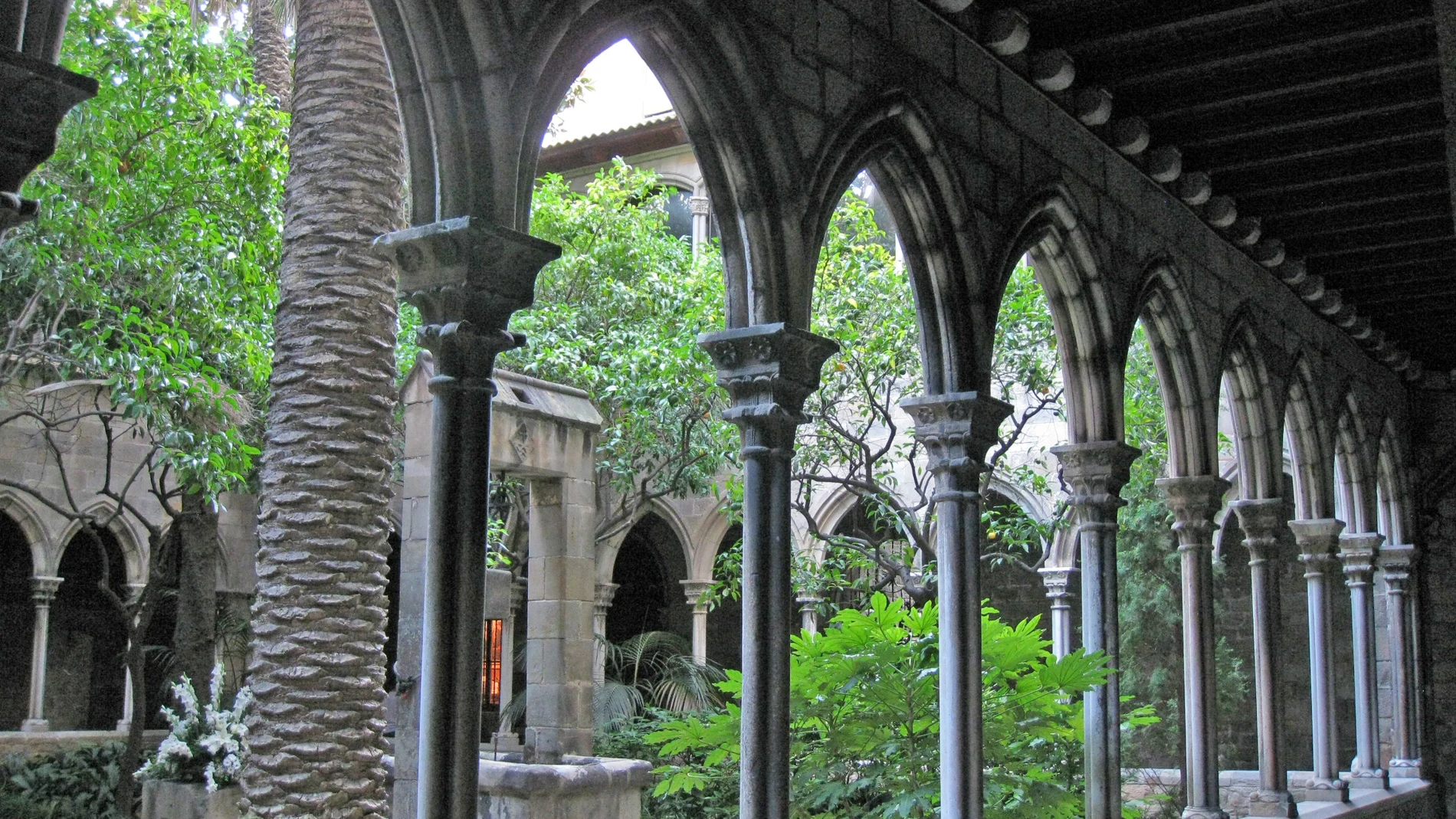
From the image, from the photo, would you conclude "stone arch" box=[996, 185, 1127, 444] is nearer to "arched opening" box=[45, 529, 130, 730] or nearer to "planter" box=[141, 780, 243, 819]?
"planter" box=[141, 780, 243, 819]

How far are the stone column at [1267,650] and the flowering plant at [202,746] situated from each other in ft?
20.2

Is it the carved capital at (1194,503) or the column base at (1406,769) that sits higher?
the carved capital at (1194,503)

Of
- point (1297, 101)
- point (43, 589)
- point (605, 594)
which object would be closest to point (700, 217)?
point (605, 594)

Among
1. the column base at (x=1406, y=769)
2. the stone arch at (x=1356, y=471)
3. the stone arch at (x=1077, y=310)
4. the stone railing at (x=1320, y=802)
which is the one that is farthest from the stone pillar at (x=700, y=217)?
the stone arch at (x=1077, y=310)

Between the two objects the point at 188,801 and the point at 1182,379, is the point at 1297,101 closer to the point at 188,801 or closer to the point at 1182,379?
the point at 1182,379

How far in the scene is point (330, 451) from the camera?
21.9 feet

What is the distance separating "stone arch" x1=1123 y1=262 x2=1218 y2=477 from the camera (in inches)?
308

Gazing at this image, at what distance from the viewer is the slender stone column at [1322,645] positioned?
10.1 meters

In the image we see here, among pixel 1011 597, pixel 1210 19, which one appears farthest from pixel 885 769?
pixel 1011 597

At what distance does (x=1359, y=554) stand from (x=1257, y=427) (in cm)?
296

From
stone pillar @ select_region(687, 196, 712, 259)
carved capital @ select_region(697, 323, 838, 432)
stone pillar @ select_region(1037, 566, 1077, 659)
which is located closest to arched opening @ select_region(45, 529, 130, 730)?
stone pillar @ select_region(687, 196, 712, 259)

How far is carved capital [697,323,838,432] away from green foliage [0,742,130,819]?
7888mm

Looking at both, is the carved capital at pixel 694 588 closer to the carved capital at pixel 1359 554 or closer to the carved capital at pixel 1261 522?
the carved capital at pixel 1359 554

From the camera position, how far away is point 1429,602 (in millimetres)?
12898
